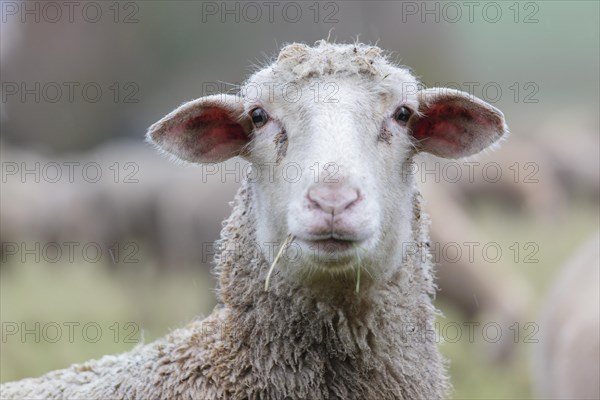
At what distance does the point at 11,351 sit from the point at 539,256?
6.93 m

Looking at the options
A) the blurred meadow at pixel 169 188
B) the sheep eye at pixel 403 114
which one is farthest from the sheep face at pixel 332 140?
the blurred meadow at pixel 169 188

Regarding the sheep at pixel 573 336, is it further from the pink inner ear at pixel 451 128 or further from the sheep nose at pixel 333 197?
the sheep nose at pixel 333 197

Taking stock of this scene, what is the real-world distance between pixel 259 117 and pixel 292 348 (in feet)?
3.04

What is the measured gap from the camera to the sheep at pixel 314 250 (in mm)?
3336

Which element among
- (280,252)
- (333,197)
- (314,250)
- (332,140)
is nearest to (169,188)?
(280,252)

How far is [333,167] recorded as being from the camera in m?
3.09

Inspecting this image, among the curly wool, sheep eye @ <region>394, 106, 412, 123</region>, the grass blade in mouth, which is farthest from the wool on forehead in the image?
the grass blade in mouth

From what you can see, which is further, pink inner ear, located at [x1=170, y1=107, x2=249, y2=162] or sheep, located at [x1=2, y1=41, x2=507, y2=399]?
pink inner ear, located at [x1=170, y1=107, x2=249, y2=162]

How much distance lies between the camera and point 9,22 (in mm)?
16562

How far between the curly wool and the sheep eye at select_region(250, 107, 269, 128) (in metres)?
0.31

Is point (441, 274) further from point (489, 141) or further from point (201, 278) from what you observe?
point (489, 141)

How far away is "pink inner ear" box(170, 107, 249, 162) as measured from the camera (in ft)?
12.4

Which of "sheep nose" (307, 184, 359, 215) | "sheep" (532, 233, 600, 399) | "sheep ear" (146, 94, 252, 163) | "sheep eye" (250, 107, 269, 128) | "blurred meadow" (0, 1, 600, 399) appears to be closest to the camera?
"sheep nose" (307, 184, 359, 215)

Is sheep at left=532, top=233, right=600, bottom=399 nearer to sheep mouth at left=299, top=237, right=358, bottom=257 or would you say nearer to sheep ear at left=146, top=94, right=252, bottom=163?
sheep mouth at left=299, top=237, right=358, bottom=257
